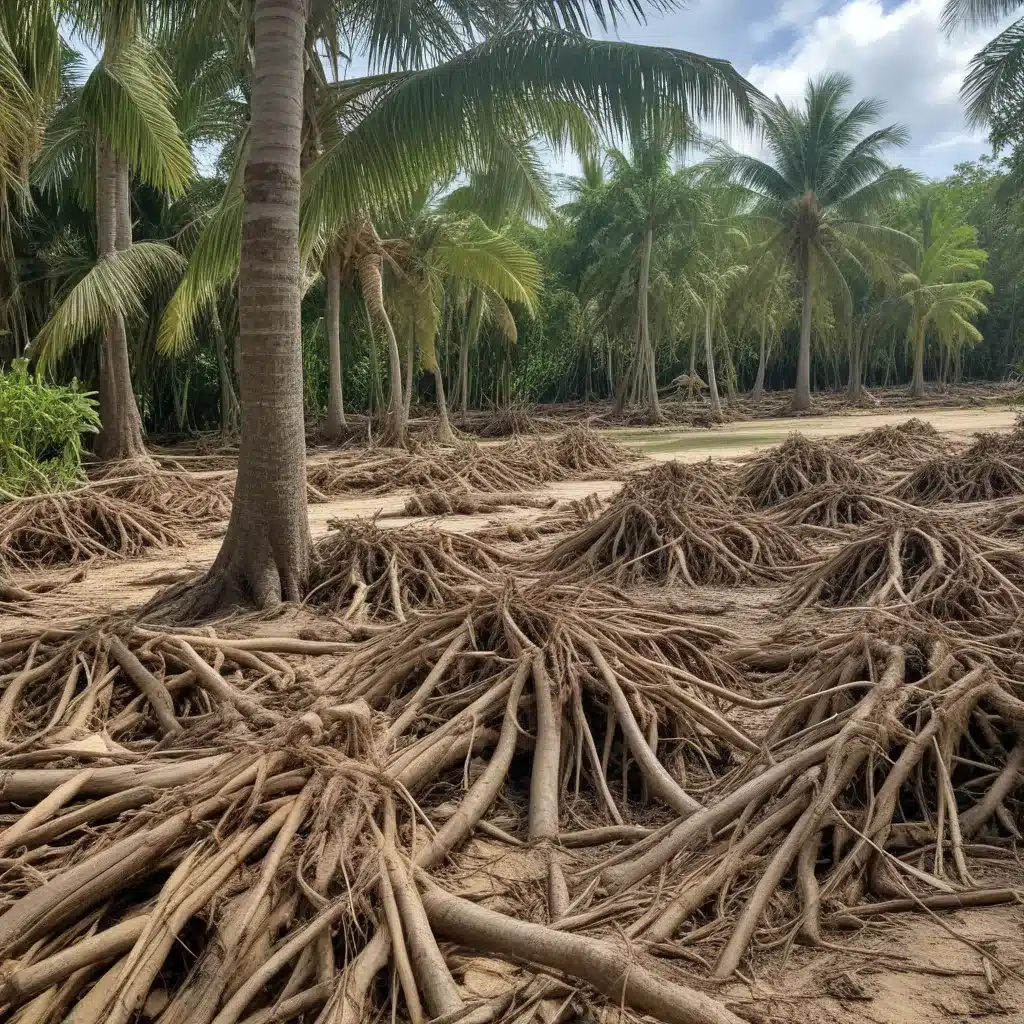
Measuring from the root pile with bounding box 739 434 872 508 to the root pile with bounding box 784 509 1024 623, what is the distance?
332 centimetres

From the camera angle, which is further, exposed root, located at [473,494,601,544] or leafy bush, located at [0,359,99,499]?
leafy bush, located at [0,359,99,499]

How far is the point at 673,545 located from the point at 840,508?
2338 millimetres

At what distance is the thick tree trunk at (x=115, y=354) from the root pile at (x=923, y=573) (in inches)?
442

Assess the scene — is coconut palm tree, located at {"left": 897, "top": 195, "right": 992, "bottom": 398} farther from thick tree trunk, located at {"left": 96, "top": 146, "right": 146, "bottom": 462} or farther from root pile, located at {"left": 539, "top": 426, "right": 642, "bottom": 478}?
thick tree trunk, located at {"left": 96, "top": 146, "right": 146, "bottom": 462}

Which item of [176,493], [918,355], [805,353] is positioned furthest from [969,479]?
[918,355]

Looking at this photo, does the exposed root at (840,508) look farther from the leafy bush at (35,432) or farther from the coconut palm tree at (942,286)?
the coconut palm tree at (942,286)

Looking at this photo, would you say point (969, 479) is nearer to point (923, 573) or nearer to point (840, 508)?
point (840, 508)

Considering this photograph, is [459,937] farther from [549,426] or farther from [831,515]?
[549,426]

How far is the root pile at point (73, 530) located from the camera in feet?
26.4

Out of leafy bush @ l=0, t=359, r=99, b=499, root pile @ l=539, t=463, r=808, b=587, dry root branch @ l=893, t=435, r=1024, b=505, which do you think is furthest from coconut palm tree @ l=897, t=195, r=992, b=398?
leafy bush @ l=0, t=359, r=99, b=499

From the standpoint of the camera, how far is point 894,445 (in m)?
13.8

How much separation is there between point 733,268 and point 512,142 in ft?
81.7

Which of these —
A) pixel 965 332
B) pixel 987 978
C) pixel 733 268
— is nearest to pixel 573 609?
pixel 987 978

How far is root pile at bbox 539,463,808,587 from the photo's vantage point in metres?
6.67
